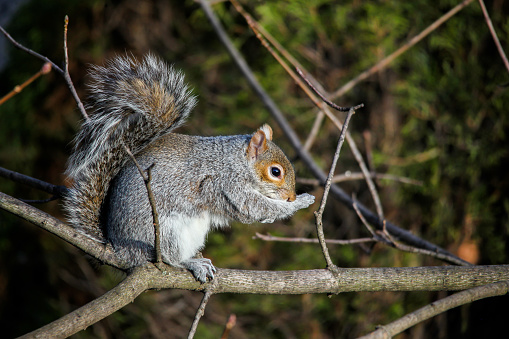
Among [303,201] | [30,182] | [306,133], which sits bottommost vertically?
[30,182]

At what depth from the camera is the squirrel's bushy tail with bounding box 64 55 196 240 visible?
1.40 m

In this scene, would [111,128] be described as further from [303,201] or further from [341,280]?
[341,280]

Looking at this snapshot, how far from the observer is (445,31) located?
2633 millimetres

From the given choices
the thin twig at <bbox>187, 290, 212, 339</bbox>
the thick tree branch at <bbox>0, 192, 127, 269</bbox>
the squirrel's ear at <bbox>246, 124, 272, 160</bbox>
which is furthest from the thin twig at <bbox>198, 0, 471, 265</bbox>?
the thick tree branch at <bbox>0, 192, 127, 269</bbox>

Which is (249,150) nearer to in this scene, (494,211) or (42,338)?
(42,338)

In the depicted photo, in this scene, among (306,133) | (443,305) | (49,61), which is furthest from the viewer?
(306,133)

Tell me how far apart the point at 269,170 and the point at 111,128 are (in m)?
0.58

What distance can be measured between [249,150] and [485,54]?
1776mm

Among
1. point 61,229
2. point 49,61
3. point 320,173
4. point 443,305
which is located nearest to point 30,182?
point 61,229

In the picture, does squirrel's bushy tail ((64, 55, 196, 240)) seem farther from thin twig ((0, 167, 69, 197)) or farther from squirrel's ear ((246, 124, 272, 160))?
squirrel's ear ((246, 124, 272, 160))

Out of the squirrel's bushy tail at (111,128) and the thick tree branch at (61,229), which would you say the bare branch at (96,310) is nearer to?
the thick tree branch at (61,229)

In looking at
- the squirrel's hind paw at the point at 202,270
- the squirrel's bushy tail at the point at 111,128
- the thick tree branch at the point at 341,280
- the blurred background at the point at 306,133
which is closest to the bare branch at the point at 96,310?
the thick tree branch at the point at 341,280

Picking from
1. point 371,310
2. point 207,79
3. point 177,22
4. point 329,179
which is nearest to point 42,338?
point 329,179

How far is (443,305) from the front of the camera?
117 centimetres
